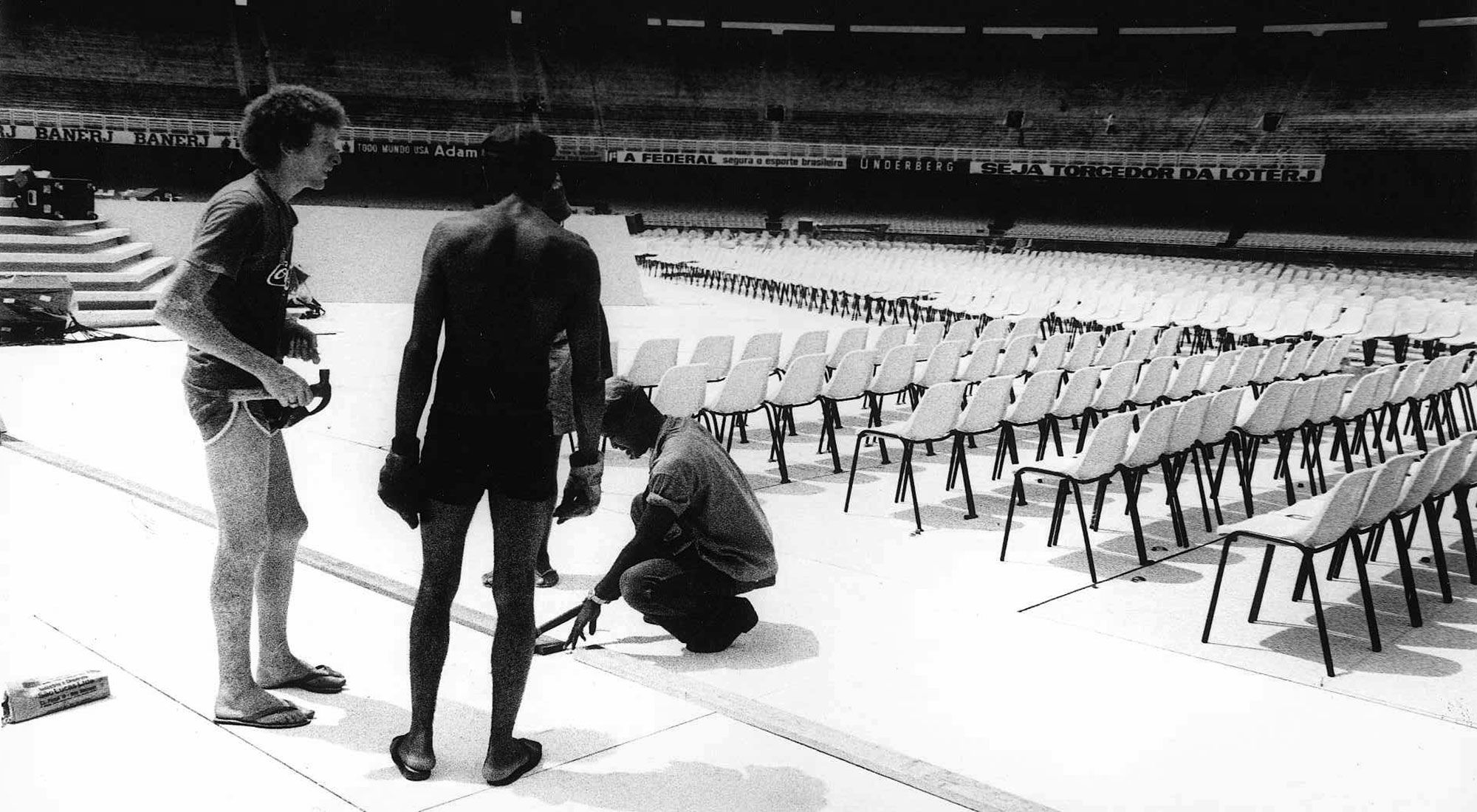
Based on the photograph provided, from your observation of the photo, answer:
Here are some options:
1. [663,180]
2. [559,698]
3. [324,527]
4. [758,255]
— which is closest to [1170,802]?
[559,698]

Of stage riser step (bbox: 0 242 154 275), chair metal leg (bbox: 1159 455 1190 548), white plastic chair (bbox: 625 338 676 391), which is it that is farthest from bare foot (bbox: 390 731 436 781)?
stage riser step (bbox: 0 242 154 275)

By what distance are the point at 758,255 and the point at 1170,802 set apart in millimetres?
15810

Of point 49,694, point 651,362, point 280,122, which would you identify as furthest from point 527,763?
point 651,362

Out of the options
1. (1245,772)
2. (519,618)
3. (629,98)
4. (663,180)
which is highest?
(629,98)

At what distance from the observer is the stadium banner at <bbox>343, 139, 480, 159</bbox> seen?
2630cm

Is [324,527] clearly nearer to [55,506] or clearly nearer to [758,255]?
[55,506]

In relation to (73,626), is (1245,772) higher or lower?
lower

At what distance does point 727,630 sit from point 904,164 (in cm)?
2515

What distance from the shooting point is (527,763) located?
102 inches

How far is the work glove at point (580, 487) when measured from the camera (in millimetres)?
2461

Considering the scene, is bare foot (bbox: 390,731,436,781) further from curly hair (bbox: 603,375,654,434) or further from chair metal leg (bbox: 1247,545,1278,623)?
chair metal leg (bbox: 1247,545,1278,623)

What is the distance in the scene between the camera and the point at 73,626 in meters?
3.47

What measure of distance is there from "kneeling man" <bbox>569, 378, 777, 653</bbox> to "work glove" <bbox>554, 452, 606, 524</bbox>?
2.60 ft

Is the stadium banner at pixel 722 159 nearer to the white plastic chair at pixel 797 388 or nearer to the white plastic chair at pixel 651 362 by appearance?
the white plastic chair at pixel 651 362
